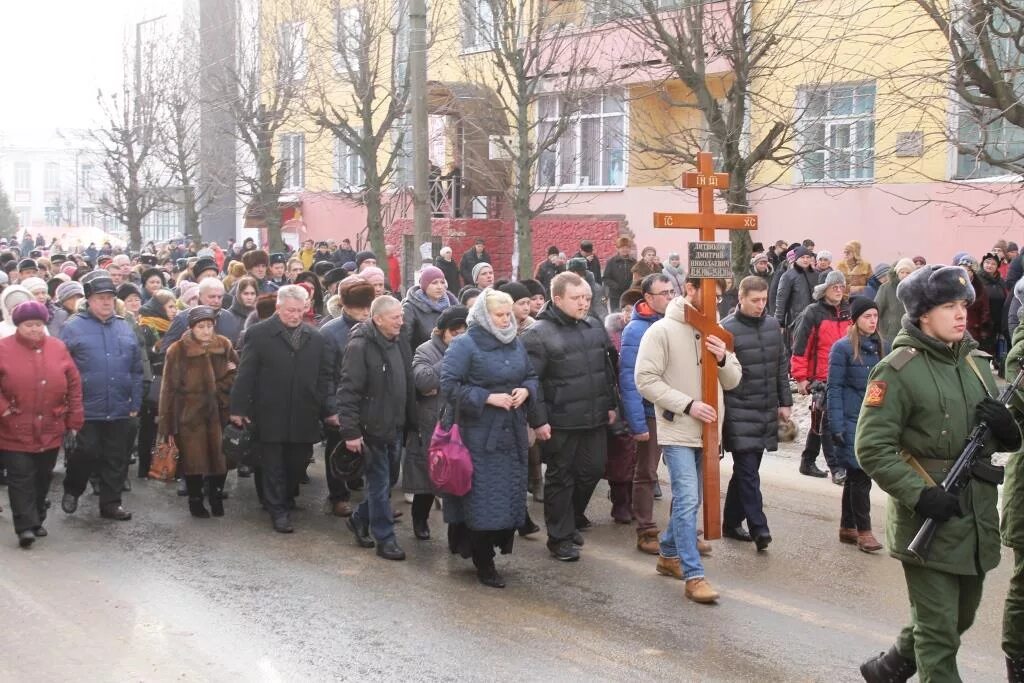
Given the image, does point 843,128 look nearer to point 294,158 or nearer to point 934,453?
point 934,453

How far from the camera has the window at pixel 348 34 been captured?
25.6m

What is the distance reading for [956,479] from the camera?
539 cm

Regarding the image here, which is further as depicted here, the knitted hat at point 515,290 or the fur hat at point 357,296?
the fur hat at point 357,296

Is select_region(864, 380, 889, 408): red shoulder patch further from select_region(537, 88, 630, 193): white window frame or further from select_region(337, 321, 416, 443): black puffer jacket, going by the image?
select_region(537, 88, 630, 193): white window frame

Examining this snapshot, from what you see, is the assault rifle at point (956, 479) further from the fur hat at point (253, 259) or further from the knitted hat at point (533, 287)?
the fur hat at point (253, 259)

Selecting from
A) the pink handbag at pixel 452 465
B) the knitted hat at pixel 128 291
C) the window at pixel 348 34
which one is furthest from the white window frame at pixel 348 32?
the pink handbag at pixel 452 465

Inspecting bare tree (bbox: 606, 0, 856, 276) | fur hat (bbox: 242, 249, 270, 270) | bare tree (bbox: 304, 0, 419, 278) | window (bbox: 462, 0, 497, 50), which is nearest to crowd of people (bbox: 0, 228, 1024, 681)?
fur hat (bbox: 242, 249, 270, 270)

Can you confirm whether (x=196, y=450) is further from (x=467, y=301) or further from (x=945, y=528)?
(x=945, y=528)

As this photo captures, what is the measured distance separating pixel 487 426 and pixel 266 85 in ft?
83.9

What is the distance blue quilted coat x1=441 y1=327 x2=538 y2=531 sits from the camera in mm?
8164

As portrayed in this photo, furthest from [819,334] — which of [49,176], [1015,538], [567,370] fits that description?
[49,176]

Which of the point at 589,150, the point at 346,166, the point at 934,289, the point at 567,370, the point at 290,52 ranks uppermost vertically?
the point at 290,52

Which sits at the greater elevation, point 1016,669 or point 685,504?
point 685,504

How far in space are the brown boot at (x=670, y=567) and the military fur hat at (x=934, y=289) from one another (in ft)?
10.4
